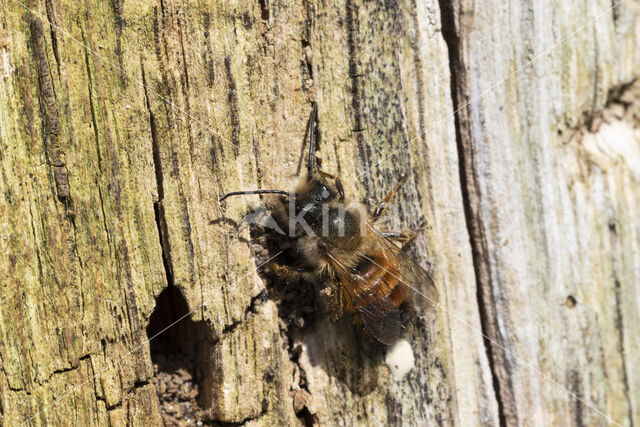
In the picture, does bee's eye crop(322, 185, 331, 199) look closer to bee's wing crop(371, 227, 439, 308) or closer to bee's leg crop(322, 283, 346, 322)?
bee's wing crop(371, 227, 439, 308)

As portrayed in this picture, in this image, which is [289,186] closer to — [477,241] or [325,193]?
[325,193]

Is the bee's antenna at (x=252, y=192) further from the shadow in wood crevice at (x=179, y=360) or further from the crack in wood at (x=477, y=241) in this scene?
the crack in wood at (x=477, y=241)

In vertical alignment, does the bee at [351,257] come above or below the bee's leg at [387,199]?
below

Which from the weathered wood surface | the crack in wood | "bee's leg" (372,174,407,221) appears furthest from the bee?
the weathered wood surface

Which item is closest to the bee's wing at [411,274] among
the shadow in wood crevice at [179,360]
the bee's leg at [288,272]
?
the bee's leg at [288,272]

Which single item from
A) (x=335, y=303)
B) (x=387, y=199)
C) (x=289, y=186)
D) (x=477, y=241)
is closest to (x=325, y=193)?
(x=289, y=186)

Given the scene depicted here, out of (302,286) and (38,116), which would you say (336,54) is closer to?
(302,286)

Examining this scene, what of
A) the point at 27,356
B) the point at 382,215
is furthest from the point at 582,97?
the point at 27,356
